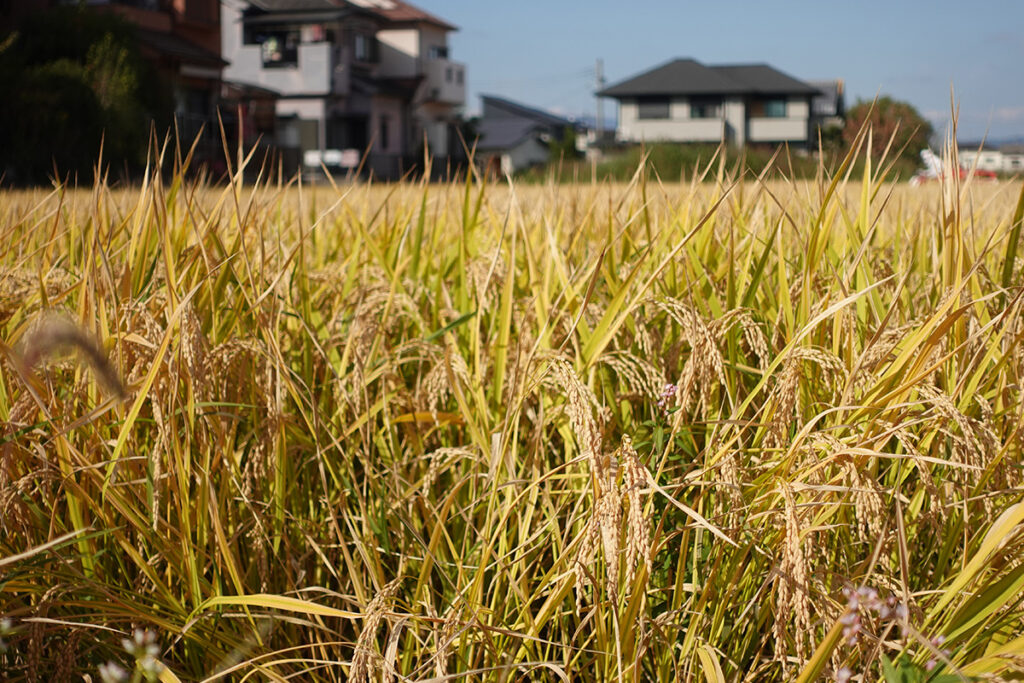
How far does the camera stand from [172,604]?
1.27 m

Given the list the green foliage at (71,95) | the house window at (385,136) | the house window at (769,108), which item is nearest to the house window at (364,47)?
the house window at (385,136)

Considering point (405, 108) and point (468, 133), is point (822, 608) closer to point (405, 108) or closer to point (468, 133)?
point (405, 108)

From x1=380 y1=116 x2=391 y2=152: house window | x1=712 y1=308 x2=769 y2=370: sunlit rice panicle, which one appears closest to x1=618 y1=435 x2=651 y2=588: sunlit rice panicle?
x1=712 y1=308 x2=769 y2=370: sunlit rice panicle

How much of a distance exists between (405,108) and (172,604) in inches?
1640

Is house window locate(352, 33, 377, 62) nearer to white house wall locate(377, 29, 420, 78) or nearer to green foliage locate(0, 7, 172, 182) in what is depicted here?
white house wall locate(377, 29, 420, 78)

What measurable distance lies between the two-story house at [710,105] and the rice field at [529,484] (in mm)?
49979

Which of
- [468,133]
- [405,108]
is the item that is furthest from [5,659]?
[468,133]

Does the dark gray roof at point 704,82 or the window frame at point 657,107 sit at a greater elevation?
the dark gray roof at point 704,82

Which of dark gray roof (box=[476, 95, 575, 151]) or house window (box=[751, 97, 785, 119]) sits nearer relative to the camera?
house window (box=[751, 97, 785, 119])

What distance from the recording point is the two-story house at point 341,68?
33969 mm

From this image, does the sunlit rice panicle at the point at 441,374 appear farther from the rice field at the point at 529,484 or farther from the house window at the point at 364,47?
the house window at the point at 364,47

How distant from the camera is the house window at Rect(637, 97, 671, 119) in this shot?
171 feet

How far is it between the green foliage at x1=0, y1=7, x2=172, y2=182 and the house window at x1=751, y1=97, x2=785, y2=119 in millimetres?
40957

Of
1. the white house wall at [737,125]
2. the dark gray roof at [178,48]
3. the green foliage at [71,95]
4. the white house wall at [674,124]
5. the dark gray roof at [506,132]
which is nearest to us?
the green foliage at [71,95]
